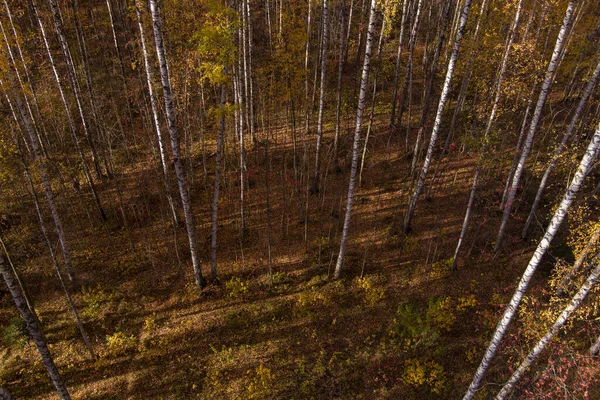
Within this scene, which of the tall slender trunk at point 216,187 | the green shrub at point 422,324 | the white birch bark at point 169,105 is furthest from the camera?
the green shrub at point 422,324

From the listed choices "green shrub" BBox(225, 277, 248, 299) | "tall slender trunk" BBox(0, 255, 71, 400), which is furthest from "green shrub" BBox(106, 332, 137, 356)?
"green shrub" BBox(225, 277, 248, 299)

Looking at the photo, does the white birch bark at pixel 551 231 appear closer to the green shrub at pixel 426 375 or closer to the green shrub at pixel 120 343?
Result: the green shrub at pixel 426 375

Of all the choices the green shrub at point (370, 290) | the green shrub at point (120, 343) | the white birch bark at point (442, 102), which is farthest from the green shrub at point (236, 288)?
the white birch bark at point (442, 102)

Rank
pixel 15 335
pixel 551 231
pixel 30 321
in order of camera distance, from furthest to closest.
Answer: pixel 15 335, pixel 30 321, pixel 551 231

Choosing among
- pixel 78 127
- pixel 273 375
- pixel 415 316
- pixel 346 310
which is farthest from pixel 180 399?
pixel 78 127

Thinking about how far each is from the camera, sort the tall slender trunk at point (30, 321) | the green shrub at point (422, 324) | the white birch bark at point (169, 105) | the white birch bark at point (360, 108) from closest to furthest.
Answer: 1. the tall slender trunk at point (30, 321)
2. the white birch bark at point (169, 105)
3. the white birch bark at point (360, 108)
4. the green shrub at point (422, 324)

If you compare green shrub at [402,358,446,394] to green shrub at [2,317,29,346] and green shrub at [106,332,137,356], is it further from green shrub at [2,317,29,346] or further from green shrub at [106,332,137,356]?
green shrub at [2,317,29,346]

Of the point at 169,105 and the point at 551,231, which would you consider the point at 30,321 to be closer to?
the point at 169,105

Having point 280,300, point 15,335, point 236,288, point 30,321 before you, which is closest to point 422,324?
point 280,300

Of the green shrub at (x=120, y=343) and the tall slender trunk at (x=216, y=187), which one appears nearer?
the tall slender trunk at (x=216, y=187)
